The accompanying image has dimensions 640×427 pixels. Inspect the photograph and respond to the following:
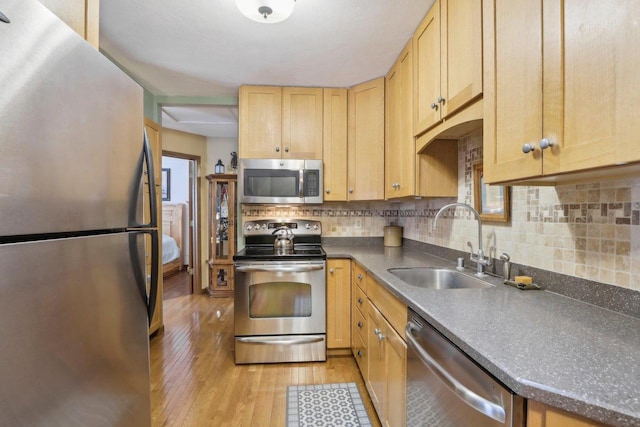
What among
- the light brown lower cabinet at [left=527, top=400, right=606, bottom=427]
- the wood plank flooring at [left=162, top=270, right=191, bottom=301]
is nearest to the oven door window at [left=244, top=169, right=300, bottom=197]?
the light brown lower cabinet at [left=527, top=400, right=606, bottom=427]

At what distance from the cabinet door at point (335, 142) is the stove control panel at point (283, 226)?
1.16ft

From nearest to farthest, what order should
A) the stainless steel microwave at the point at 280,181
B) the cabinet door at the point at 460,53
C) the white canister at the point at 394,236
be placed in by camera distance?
the cabinet door at the point at 460,53
the stainless steel microwave at the point at 280,181
the white canister at the point at 394,236

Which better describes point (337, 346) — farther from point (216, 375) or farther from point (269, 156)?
point (269, 156)

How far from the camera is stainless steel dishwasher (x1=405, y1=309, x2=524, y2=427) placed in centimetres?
66

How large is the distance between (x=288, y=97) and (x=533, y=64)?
2119mm

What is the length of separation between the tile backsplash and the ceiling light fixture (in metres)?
1.27

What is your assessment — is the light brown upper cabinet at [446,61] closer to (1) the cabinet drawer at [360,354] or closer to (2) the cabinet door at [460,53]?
(2) the cabinet door at [460,53]

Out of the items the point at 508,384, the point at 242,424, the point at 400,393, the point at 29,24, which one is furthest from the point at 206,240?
the point at 508,384

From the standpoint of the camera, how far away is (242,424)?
170 centimetres

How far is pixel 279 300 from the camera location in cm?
240

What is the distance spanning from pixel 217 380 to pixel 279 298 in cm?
72

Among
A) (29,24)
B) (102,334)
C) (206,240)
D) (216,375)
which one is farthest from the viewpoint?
(206,240)

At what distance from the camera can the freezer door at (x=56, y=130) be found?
22.3 inches

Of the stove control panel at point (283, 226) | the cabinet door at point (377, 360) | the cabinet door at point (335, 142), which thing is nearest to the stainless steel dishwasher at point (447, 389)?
the cabinet door at point (377, 360)
